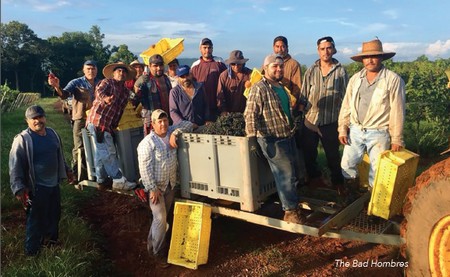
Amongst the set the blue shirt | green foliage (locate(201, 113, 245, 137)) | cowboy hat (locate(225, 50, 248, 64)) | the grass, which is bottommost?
the grass

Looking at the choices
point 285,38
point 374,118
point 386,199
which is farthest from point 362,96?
point 285,38

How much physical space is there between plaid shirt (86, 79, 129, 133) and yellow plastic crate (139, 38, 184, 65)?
1262 millimetres

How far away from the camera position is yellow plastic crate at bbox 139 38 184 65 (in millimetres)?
6176

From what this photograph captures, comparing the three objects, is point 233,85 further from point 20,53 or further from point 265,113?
point 20,53

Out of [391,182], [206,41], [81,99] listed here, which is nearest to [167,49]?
[206,41]

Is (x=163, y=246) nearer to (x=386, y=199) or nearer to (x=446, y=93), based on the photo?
(x=386, y=199)

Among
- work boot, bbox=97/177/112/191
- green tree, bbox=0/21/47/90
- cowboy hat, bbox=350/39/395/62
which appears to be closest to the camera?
cowboy hat, bbox=350/39/395/62

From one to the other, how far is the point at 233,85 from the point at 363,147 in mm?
2244

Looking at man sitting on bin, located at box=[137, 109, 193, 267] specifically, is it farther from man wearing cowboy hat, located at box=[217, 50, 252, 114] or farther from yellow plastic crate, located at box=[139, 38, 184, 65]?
yellow plastic crate, located at box=[139, 38, 184, 65]

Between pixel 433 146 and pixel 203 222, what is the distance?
5678mm

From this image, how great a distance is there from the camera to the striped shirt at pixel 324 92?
4.85 meters

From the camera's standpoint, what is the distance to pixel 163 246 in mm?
4621

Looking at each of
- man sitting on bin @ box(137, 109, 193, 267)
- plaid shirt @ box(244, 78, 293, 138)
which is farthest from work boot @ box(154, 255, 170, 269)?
plaid shirt @ box(244, 78, 293, 138)

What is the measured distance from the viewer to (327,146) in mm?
5078
